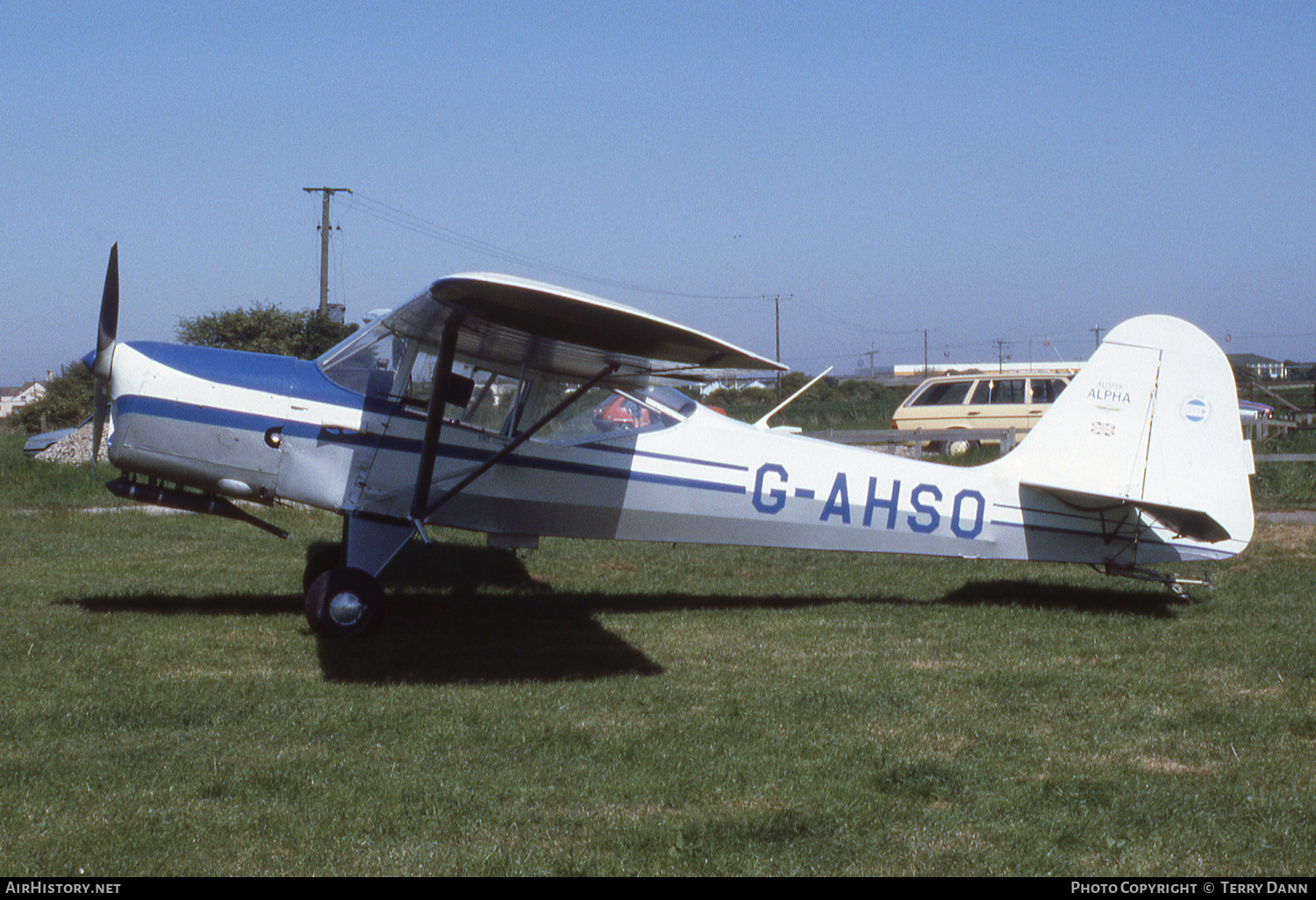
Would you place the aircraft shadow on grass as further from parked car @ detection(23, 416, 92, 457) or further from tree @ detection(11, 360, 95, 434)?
tree @ detection(11, 360, 95, 434)

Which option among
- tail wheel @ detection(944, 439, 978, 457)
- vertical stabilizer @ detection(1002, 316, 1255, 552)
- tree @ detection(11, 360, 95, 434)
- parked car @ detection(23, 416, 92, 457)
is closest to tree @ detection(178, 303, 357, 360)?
tree @ detection(11, 360, 95, 434)

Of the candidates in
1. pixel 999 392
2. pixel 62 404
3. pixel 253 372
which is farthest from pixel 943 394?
pixel 62 404

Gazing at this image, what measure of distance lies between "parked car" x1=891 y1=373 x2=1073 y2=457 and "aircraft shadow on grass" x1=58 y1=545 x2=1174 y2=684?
1218 centimetres

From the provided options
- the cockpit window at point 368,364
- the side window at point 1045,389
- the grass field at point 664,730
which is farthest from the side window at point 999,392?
the cockpit window at point 368,364

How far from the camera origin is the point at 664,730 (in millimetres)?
5078

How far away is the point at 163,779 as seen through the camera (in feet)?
14.0

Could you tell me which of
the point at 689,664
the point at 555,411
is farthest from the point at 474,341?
the point at 689,664

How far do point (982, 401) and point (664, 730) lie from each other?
17.6 m

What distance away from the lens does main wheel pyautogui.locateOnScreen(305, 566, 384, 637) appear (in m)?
6.87

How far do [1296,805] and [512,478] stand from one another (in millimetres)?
5077

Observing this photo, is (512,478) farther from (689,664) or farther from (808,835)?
(808,835)

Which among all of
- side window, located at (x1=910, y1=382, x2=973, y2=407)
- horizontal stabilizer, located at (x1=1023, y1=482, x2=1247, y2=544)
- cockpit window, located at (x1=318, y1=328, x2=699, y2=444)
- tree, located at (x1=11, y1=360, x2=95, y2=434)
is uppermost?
cockpit window, located at (x1=318, y1=328, x2=699, y2=444)

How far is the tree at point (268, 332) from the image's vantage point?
30906mm

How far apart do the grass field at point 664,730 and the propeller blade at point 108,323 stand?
5.73 ft
